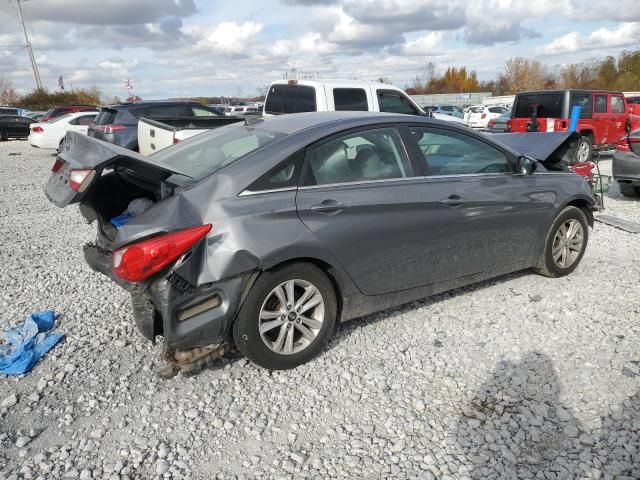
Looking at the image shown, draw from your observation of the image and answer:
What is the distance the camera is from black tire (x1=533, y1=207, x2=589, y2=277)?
4.55 meters

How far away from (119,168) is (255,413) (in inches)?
66.9

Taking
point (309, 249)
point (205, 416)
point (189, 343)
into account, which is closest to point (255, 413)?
point (205, 416)

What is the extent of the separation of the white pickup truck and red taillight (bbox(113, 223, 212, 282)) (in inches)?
155

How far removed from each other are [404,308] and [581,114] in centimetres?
1129

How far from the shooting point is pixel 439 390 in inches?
120

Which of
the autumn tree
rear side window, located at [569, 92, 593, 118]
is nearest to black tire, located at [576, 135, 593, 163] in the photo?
rear side window, located at [569, 92, 593, 118]

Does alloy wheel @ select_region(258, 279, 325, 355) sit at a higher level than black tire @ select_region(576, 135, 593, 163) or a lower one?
higher

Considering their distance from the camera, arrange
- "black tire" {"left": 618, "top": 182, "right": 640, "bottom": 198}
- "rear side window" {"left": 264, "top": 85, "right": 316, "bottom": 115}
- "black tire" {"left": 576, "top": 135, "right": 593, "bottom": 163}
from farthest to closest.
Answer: "black tire" {"left": 576, "top": 135, "right": 593, "bottom": 163}, "black tire" {"left": 618, "top": 182, "right": 640, "bottom": 198}, "rear side window" {"left": 264, "top": 85, "right": 316, "bottom": 115}

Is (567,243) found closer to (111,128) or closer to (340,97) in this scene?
(340,97)

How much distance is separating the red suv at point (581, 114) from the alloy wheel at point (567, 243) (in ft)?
27.4

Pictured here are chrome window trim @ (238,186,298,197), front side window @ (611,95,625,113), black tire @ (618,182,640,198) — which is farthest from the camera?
front side window @ (611,95,625,113)

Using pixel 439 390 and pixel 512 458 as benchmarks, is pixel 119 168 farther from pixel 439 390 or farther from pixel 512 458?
pixel 512 458

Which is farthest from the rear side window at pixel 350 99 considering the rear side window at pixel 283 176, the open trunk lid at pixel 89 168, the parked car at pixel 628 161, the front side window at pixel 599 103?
the front side window at pixel 599 103

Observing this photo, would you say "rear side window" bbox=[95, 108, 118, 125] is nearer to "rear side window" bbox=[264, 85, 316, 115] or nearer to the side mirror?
"rear side window" bbox=[264, 85, 316, 115]
